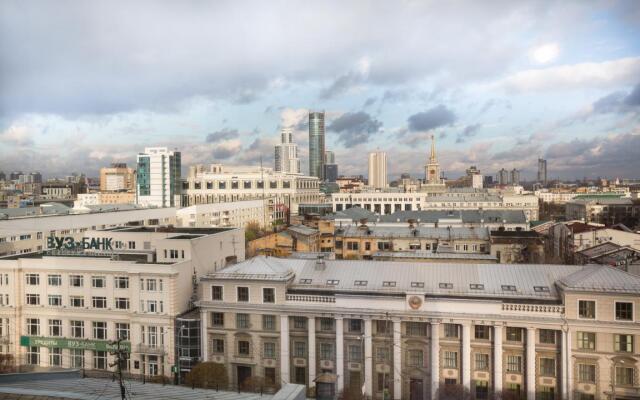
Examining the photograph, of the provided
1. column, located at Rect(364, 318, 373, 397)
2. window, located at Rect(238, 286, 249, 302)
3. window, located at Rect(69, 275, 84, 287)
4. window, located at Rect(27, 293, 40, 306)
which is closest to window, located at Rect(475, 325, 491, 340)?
column, located at Rect(364, 318, 373, 397)

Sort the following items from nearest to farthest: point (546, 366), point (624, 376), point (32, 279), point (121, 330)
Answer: point (624, 376)
point (546, 366)
point (121, 330)
point (32, 279)

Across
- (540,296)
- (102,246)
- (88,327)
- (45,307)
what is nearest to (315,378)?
(540,296)

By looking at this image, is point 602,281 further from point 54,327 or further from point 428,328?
point 54,327

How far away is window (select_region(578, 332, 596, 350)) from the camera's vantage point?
34.5 meters

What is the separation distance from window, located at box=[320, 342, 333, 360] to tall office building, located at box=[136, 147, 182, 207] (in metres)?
166

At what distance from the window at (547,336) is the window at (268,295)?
19749 millimetres

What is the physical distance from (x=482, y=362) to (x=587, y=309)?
8024mm

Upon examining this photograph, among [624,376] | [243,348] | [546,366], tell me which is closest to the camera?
[624,376]

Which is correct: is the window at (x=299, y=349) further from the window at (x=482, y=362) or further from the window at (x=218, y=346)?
the window at (x=482, y=362)

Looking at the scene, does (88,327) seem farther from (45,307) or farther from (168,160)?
(168,160)

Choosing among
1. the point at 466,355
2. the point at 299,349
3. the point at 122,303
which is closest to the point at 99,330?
the point at 122,303

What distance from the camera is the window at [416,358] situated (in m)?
37.2

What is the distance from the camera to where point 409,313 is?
121 feet

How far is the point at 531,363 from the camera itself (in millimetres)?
35000
